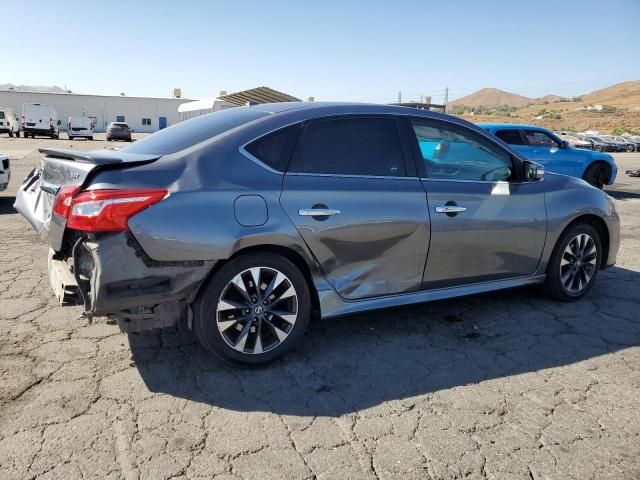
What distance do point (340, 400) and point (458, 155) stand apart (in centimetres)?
222

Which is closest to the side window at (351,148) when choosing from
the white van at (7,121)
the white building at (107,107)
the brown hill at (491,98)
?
the white van at (7,121)

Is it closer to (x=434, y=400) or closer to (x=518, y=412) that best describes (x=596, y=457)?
(x=518, y=412)

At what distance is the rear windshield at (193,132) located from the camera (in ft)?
11.0

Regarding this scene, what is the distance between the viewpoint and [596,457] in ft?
8.25

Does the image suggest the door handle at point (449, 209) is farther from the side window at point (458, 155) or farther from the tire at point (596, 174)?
the tire at point (596, 174)

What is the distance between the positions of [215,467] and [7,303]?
112 inches

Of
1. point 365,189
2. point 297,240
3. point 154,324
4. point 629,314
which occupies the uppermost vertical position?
point 365,189

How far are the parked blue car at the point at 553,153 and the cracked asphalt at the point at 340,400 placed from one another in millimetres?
7409

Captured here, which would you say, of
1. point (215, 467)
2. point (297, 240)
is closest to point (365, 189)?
point (297, 240)

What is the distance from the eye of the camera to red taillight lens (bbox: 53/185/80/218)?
2916 millimetres

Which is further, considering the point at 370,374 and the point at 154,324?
the point at 370,374

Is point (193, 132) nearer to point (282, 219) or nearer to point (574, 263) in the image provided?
point (282, 219)

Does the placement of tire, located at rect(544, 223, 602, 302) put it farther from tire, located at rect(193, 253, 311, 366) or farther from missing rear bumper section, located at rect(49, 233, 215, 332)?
missing rear bumper section, located at rect(49, 233, 215, 332)

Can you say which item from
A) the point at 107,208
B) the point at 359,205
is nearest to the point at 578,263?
the point at 359,205
